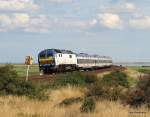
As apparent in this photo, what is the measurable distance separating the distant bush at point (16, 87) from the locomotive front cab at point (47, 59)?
81.2 ft

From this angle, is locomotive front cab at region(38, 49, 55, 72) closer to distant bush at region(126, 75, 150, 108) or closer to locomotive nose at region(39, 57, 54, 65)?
locomotive nose at region(39, 57, 54, 65)

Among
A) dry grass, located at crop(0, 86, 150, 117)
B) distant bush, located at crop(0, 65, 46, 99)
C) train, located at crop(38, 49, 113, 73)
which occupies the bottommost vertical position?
dry grass, located at crop(0, 86, 150, 117)

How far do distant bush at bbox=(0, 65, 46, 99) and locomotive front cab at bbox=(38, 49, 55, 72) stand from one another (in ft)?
81.2

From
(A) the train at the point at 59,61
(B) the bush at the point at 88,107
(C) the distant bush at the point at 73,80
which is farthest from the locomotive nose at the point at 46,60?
(B) the bush at the point at 88,107

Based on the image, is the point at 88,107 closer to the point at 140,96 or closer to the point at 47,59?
the point at 140,96

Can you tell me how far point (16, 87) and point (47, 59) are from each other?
27.3 meters

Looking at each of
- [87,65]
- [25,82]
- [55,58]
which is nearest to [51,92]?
[25,82]

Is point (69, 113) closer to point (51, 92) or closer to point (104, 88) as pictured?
point (104, 88)

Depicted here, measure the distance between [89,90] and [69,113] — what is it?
31.6 feet

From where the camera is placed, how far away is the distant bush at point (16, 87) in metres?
26.2

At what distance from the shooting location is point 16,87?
88.6 feet

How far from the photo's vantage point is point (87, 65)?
229 feet

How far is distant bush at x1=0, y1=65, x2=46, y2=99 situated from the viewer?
86.0ft

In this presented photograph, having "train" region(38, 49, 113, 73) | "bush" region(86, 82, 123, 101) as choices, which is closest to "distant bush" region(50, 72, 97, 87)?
"bush" region(86, 82, 123, 101)
